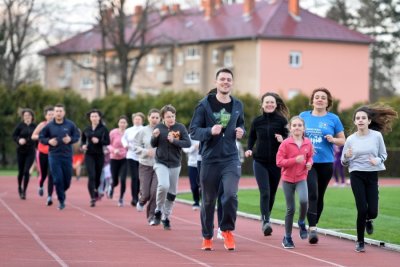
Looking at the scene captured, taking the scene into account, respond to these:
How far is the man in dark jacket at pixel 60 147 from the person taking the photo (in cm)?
2139

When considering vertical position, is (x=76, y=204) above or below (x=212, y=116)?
below

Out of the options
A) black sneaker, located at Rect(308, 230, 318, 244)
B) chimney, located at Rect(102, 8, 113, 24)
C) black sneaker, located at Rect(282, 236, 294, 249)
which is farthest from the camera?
chimney, located at Rect(102, 8, 113, 24)

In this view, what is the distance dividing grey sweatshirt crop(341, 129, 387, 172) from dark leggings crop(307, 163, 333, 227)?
839 mm

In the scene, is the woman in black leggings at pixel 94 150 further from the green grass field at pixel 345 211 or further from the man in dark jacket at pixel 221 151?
the man in dark jacket at pixel 221 151

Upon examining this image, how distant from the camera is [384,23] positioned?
79562 millimetres

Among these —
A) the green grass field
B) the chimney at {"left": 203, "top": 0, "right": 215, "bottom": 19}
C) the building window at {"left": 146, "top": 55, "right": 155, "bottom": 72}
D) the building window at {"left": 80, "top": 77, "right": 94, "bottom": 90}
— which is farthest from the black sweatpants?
the building window at {"left": 80, "top": 77, "right": 94, "bottom": 90}

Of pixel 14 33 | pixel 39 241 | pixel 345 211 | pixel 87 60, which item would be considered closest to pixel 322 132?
pixel 39 241

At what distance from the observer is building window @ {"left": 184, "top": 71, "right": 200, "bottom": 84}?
87875 millimetres

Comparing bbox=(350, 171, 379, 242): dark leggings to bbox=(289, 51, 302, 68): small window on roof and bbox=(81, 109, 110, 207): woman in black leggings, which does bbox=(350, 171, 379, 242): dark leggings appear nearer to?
bbox=(81, 109, 110, 207): woman in black leggings

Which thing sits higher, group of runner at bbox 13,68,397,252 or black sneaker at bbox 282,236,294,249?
group of runner at bbox 13,68,397,252

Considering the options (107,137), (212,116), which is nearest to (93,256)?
(212,116)

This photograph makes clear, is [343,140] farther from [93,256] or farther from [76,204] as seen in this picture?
[76,204]

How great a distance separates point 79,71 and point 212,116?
88.4 metres

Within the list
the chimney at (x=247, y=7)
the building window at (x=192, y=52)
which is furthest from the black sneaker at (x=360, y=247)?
the building window at (x=192, y=52)
